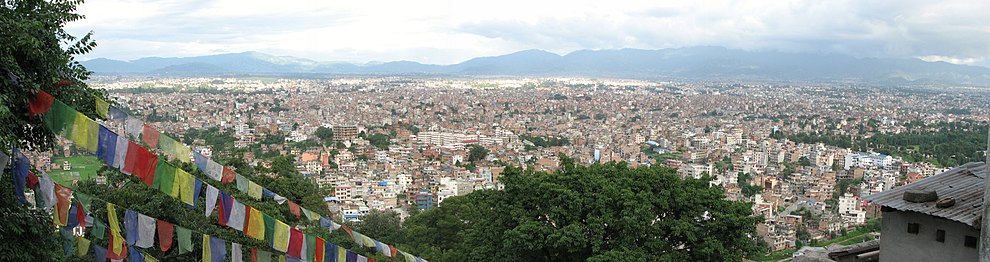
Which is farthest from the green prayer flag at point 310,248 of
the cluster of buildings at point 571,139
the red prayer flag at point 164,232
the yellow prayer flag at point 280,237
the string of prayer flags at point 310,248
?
the cluster of buildings at point 571,139

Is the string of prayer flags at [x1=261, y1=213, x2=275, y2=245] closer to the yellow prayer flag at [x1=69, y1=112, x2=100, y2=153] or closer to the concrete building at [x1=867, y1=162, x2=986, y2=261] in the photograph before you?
the yellow prayer flag at [x1=69, y1=112, x2=100, y2=153]

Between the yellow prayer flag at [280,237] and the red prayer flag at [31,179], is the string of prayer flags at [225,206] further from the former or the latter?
the red prayer flag at [31,179]

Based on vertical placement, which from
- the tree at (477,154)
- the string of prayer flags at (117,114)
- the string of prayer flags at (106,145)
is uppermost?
the string of prayer flags at (117,114)

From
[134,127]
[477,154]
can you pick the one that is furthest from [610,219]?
[477,154]

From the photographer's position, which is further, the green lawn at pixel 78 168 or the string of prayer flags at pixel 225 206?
the green lawn at pixel 78 168

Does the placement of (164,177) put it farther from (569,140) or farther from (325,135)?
(569,140)

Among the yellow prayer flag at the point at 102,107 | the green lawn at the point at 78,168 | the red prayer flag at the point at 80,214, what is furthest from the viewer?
the green lawn at the point at 78,168

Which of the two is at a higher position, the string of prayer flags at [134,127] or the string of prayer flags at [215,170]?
the string of prayer flags at [134,127]
